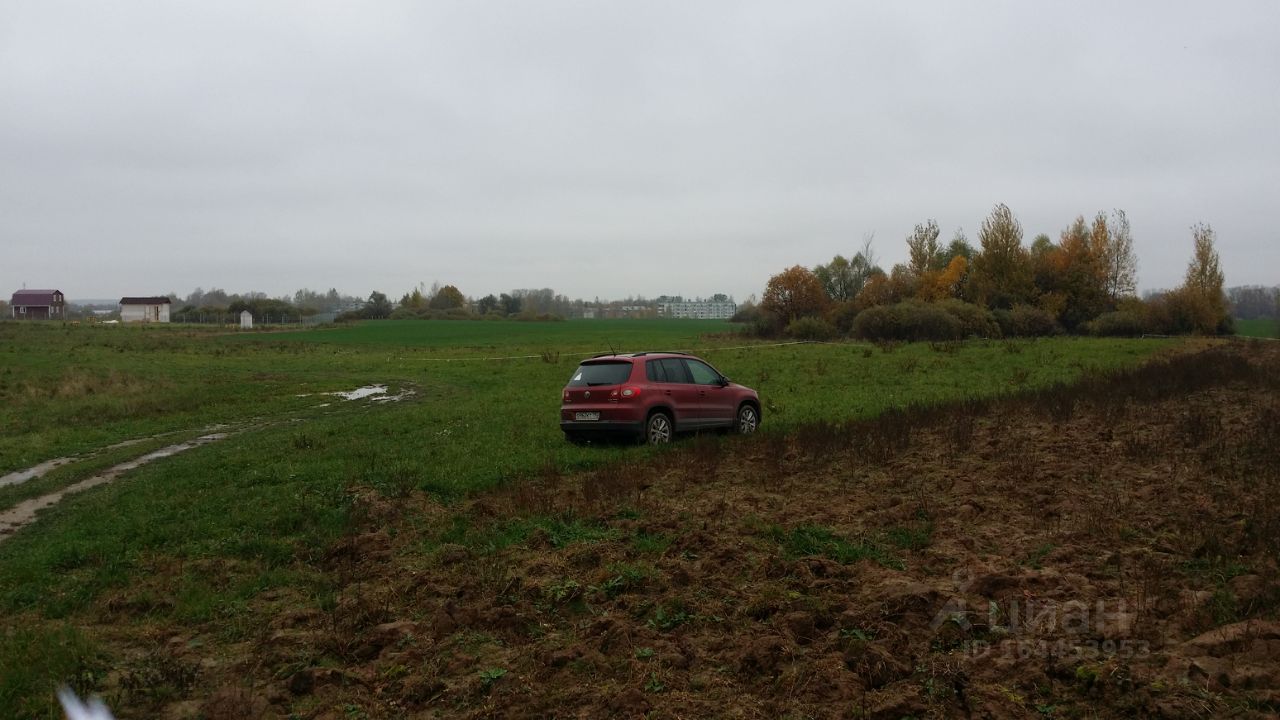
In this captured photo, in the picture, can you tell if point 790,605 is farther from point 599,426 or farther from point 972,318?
point 972,318

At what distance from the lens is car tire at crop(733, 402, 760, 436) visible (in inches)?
626

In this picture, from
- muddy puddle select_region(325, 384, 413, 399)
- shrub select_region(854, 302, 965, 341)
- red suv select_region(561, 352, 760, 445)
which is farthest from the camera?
shrub select_region(854, 302, 965, 341)

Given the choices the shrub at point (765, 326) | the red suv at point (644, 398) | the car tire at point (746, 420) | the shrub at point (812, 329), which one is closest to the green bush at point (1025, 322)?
the shrub at point (812, 329)

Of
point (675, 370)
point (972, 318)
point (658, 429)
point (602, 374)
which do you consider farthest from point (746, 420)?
point (972, 318)

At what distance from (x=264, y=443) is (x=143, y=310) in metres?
121

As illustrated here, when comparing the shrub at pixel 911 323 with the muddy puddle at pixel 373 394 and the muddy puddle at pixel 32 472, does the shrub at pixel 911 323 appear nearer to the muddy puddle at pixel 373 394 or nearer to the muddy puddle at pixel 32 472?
the muddy puddle at pixel 373 394

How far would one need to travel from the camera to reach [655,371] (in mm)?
14430

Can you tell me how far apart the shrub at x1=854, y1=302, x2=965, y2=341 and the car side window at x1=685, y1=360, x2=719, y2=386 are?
4158 centimetres

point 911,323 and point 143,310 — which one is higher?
point 143,310

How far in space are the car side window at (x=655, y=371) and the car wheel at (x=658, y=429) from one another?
2.13 feet

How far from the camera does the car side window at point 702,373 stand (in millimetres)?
15242

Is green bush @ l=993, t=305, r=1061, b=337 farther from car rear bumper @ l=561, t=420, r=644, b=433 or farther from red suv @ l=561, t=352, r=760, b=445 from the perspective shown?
car rear bumper @ l=561, t=420, r=644, b=433

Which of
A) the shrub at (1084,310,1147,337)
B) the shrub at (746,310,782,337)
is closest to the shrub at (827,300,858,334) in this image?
the shrub at (746,310,782,337)

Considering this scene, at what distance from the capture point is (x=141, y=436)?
17.6m
